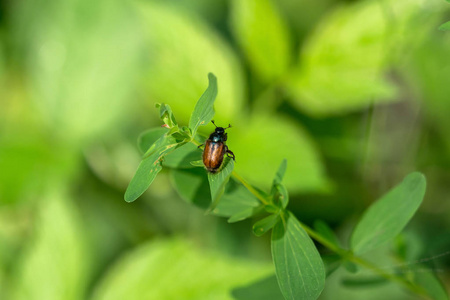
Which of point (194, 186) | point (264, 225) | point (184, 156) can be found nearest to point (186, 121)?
point (194, 186)

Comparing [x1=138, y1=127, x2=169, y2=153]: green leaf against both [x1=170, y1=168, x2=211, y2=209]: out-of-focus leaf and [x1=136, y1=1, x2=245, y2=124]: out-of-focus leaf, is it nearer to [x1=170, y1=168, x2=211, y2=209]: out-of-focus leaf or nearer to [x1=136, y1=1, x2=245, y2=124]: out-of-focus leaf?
[x1=170, y1=168, x2=211, y2=209]: out-of-focus leaf

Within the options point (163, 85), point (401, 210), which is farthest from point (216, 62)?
point (401, 210)

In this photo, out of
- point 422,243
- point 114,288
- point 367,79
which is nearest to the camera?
point 422,243

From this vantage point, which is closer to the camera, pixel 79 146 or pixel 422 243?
pixel 422 243

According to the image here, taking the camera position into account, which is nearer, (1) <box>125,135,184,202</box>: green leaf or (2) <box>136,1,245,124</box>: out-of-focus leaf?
(1) <box>125,135,184,202</box>: green leaf

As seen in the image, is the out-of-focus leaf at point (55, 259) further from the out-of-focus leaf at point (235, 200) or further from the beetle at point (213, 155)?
the beetle at point (213, 155)

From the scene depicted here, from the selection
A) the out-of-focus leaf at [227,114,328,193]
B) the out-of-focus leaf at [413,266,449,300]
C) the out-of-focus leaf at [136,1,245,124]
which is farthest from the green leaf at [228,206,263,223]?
the out-of-focus leaf at [136,1,245,124]

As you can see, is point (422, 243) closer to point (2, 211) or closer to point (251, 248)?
point (251, 248)
